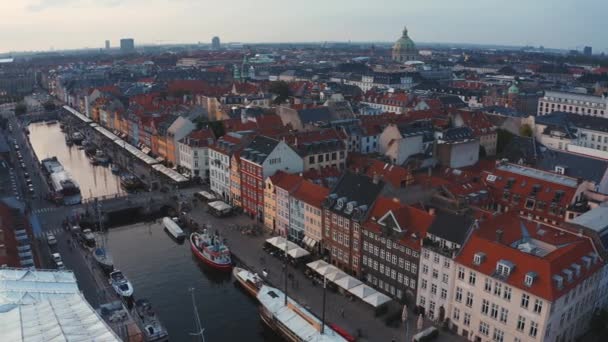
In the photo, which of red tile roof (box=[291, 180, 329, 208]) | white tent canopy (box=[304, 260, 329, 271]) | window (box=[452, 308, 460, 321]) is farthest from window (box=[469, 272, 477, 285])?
red tile roof (box=[291, 180, 329, 208])

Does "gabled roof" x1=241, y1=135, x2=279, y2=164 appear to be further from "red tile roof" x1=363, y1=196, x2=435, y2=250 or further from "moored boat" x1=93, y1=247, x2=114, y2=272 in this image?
"moored boat" x1=93, y1=247, x2=114, y2=272

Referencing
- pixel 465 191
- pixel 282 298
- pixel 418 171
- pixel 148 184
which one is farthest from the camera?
pixel 148 184

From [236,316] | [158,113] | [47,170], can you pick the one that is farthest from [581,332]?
[158,113]

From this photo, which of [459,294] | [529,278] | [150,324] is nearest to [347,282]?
[459,294]

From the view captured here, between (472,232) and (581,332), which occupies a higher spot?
(472,232)

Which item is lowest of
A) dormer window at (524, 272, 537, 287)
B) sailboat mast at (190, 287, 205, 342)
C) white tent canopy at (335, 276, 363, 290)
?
sailboat mast at (190, 287, 205, 342)

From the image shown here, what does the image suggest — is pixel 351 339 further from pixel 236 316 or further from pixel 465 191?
pixel 465 191
